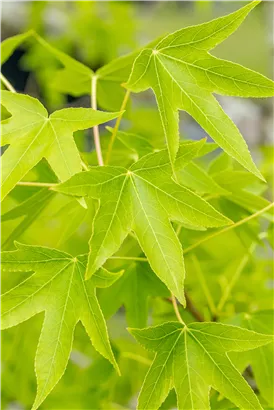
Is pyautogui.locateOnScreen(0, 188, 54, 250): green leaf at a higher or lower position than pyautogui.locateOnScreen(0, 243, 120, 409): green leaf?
higher

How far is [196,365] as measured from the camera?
490 mm

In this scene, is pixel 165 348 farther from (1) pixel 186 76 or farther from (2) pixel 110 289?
(1) pixel 186 76

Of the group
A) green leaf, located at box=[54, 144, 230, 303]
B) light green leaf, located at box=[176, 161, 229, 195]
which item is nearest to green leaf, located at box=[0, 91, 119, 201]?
green leaf, located at box=[54, 144, 230, 303]

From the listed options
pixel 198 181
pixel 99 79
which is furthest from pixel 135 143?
pixel 99 79

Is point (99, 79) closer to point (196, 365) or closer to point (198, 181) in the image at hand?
point (198, 181)

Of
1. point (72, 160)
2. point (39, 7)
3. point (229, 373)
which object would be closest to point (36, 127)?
point (72, 160)

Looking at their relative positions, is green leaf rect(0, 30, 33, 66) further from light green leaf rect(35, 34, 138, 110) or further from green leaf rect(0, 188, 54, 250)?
green leaf rect(0, 188, 54, 250)

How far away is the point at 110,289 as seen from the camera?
0.63 metres

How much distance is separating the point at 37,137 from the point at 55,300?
16cm

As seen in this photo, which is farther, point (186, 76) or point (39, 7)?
point (39, 7)

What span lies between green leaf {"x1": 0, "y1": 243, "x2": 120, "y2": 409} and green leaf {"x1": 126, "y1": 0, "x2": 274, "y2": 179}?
0.15m

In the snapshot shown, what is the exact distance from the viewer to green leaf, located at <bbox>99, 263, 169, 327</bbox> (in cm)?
61

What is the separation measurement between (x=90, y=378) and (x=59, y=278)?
0.29m

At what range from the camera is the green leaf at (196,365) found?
1.56 ft
